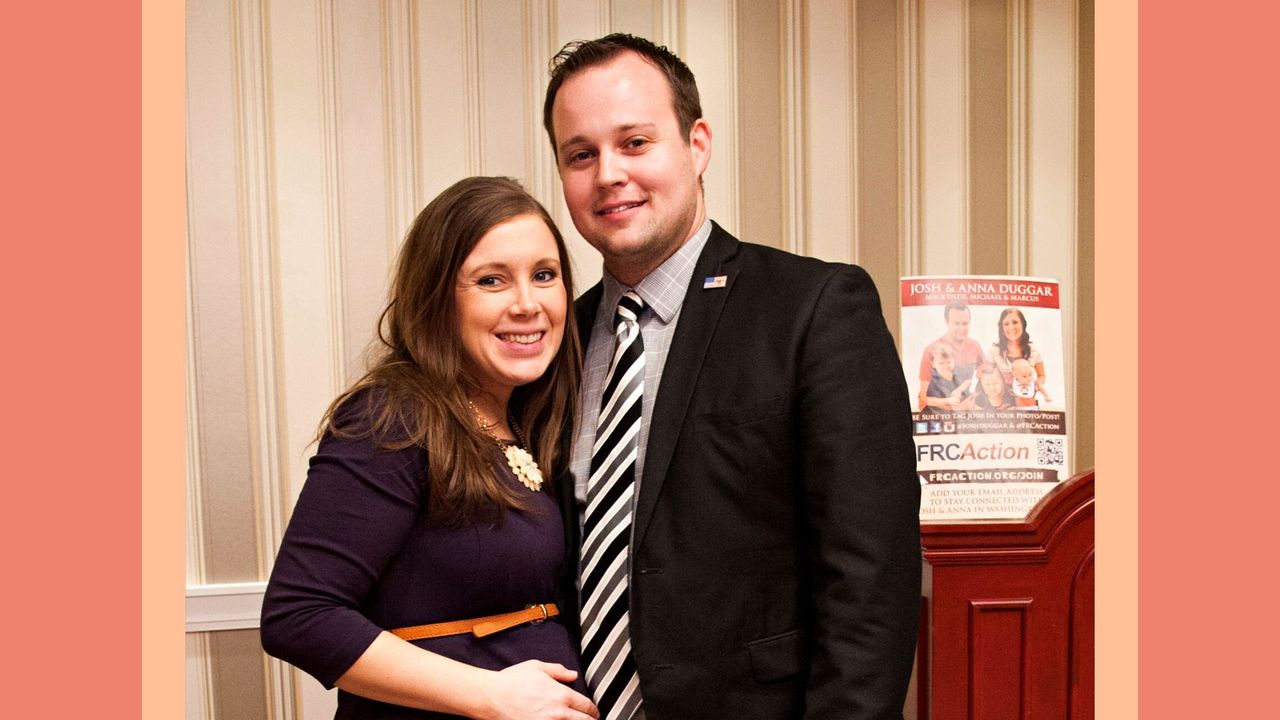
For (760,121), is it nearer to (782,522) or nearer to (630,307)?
(630,307)

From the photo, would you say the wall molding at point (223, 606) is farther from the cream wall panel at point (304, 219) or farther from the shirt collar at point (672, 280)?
the shirt collar at point (672, 280)

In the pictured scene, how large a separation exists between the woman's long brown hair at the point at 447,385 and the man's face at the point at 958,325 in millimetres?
876

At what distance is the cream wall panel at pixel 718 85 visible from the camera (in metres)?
2.77

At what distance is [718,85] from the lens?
279cm

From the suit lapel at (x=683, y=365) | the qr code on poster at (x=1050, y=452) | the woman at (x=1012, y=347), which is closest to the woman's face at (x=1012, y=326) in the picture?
the woman at (x=1012, y=347)

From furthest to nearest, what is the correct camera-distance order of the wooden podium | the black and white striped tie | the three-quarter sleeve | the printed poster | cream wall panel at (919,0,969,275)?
cream wall panel at (919,0,969,275) < the printed poster < the wooden podium < the black and white striped tie < the three-quarter sleeve

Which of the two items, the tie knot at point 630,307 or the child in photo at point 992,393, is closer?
the tie knot at point 630,307

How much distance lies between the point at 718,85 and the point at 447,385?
1.64 m

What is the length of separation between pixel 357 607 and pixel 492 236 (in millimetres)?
692

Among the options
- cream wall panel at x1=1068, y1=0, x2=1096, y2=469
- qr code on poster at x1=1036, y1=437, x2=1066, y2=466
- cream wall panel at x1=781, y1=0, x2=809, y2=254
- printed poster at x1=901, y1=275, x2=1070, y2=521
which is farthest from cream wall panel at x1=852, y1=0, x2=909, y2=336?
qr code on poster at x1=1036, y1=437, x2=1066, y2=466

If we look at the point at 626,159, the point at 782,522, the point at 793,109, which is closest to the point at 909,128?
the point at 793,109

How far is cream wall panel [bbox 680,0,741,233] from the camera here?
277 centimetres

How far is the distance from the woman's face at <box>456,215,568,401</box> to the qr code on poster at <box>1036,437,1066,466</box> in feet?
3.71

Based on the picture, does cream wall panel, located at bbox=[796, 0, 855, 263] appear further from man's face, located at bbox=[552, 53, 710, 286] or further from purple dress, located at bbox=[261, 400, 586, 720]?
purple dress, located at bbox=[261, 400, 586, 720]
